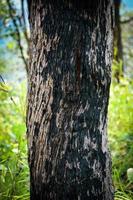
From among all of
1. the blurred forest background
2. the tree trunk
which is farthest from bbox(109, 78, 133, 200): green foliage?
the tree trunk

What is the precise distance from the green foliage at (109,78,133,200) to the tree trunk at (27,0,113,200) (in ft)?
2.50

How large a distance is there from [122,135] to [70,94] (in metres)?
1.76

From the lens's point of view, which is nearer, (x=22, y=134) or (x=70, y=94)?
(x=70, y=94)

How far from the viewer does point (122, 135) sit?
3.50 m

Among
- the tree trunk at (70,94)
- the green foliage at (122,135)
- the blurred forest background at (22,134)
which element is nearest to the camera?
the tree trunk at (70,94)

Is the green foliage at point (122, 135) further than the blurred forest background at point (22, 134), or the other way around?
the green foliage at point (122, 135)

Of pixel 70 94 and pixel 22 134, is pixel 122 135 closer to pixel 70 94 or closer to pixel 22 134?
pixel 22 134

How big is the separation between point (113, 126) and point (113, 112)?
0.22 m

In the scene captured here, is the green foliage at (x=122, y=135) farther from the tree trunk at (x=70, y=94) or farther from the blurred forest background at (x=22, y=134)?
the tree trunk at (x=70, y=94)

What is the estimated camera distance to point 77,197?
6.35 ft

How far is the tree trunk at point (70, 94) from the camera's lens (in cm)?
184

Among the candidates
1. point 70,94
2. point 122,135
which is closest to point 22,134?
point 122,135

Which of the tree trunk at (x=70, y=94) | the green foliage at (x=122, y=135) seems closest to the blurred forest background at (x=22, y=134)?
the green foliage at (x=122, y=135)

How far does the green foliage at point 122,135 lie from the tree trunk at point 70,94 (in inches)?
30.1
